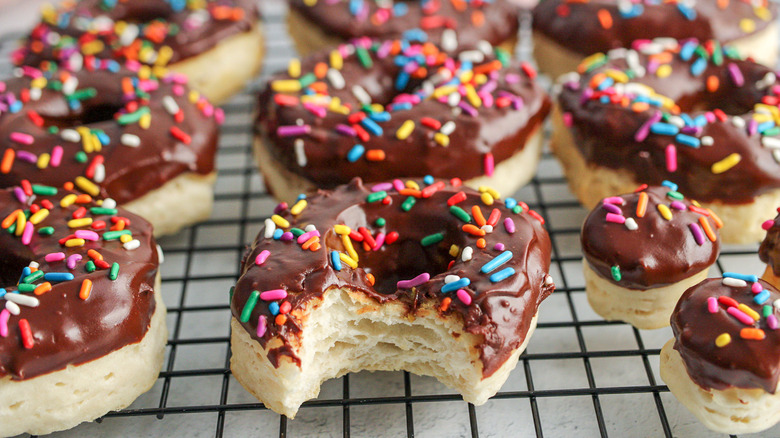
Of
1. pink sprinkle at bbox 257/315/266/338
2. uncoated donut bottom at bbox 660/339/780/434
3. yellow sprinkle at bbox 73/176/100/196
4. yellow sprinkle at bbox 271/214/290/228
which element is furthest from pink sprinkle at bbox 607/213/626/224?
yellow sprinkle at bbox 73/176/100/196

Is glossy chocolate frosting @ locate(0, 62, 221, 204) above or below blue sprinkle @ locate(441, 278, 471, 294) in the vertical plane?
below

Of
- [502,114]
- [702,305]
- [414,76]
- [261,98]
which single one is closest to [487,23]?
[414,76]

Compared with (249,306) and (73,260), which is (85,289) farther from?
(249,306)

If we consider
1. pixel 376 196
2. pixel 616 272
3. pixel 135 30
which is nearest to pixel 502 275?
pixel 616 272

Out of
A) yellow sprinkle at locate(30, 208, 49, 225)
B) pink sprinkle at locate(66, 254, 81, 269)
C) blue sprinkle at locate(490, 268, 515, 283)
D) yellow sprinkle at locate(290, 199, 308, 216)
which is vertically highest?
blue sprinkle at locate(490, 268, 515, 283)

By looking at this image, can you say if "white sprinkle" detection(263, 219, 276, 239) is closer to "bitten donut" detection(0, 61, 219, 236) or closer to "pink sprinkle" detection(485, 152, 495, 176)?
"bitten donut" detection(0, 61, 219, 236)

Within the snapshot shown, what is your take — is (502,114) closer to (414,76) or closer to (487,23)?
(414,76)

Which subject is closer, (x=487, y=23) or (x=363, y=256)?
(x=363, y=256)
